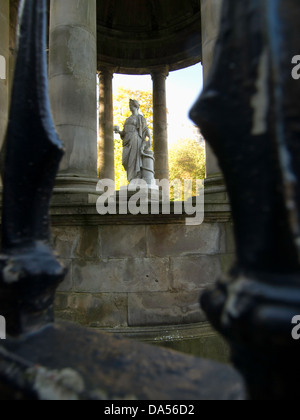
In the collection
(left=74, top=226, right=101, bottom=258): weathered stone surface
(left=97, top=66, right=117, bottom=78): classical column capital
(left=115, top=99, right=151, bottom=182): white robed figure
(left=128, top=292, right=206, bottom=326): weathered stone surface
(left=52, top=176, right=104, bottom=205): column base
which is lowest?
(left=128, top=292, right=206, bottom=326): weathered stone surface

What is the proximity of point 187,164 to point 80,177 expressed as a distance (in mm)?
30495

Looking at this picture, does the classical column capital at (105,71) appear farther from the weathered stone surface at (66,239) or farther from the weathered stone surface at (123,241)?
the weathered stone surface at (123,241)

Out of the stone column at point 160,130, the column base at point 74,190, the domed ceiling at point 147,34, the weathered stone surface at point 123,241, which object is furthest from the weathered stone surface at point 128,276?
the domed ceiling at point 147,34

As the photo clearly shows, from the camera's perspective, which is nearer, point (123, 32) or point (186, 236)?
point (186, 236)

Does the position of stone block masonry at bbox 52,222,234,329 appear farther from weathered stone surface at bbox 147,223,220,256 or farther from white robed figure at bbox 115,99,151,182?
white robed figure at bbox 115,99,151,182

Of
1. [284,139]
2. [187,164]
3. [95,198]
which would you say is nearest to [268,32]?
[284,139]

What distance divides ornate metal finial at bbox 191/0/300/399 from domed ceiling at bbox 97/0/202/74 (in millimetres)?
16010

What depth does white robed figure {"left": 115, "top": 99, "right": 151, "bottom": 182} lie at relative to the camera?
10.4 meters

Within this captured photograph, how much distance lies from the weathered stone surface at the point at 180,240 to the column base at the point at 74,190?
159cm

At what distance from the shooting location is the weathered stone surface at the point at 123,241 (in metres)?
5.45

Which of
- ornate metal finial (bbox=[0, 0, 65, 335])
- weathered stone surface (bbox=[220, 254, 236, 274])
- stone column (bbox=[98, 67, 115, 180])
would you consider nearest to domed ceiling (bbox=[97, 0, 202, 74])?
stone column (bbox=[98, 67, 115, 180])

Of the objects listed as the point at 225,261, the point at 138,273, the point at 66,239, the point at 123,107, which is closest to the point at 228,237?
the point at 225,261
